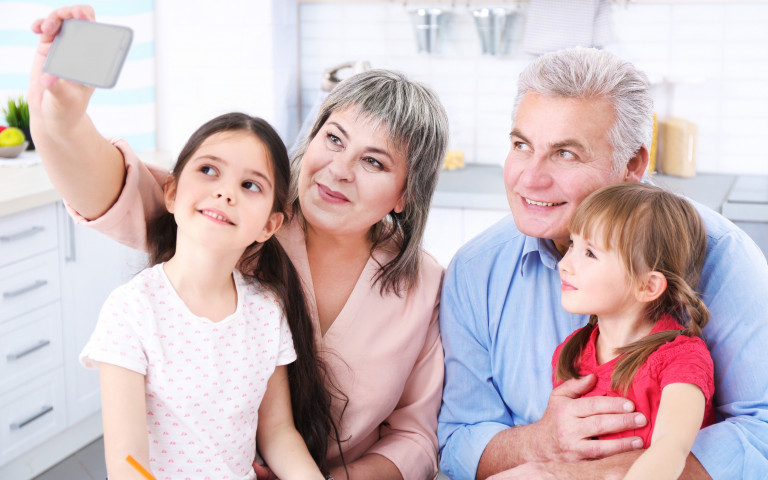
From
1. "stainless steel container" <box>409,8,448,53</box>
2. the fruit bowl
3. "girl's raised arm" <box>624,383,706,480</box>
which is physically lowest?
the fruit bowl

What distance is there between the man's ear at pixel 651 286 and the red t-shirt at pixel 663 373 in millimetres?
82

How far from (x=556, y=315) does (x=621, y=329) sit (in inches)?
10.1

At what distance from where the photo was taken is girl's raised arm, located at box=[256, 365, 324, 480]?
1.49 meters

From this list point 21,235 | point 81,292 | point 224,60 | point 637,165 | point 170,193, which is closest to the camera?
point 170,193

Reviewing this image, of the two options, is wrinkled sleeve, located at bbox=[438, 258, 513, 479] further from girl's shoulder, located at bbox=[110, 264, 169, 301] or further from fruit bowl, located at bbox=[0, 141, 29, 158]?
fruit bowl, located at bbox=[0, 141, 29, 158]

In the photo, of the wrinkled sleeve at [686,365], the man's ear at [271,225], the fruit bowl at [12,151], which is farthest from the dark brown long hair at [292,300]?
the fruit bowl at [12,151]

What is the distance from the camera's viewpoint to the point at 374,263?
1833mm

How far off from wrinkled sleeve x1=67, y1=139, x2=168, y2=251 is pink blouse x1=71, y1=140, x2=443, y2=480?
0.30 metres

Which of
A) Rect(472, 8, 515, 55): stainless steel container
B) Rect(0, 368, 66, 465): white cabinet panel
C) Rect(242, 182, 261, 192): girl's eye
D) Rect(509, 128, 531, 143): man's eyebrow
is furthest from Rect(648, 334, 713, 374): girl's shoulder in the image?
Rect(472, 8, 515, 55): stainless steel container

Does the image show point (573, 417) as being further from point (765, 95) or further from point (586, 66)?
point (765, 95)

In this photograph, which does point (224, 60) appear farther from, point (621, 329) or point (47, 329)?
point (621, 329)

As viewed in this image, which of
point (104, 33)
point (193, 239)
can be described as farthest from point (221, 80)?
point (104, 33)

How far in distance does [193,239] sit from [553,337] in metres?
0.77

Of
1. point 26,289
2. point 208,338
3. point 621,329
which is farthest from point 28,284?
point 621,329
